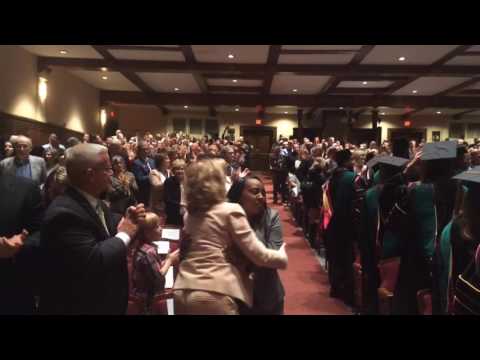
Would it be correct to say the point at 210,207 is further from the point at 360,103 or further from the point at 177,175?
the point at 360,103

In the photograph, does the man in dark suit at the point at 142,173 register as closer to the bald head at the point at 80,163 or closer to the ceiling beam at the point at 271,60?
the bald head at the point at 80,163

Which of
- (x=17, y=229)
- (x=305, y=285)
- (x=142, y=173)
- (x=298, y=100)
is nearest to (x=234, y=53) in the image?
(x=142, y=173)

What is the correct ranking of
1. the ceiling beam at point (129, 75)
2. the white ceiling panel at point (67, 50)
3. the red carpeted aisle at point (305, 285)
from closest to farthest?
the red carpeted aisle at point (305, 285) < the white ceiling panel at point (67, 50) < the ceiling beam at point (129, 75)

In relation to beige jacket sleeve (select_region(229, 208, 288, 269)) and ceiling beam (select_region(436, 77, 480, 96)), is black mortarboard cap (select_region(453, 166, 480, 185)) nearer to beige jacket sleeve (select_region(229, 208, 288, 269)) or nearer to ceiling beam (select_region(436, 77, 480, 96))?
beige jacket sleeve (select_region(229, 208, 288, 269))

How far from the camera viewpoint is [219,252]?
1.92 m

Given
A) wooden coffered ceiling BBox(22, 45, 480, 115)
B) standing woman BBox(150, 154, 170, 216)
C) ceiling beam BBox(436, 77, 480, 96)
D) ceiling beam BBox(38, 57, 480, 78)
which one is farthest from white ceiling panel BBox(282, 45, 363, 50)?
standing woman BBox(150, 154, 170, 216)

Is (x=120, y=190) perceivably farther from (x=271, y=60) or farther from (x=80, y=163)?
(x=271, y=60)

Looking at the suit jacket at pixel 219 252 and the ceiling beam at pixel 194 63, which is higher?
the ceiling beam at pixel 194 63

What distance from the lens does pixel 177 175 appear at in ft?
15.1

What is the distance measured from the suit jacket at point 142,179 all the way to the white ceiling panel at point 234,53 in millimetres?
5045

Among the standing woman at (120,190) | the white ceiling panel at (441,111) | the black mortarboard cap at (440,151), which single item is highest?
the white ceiling panel at (441,111)

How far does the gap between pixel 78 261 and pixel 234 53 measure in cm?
923

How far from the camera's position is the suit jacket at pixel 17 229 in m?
2.11

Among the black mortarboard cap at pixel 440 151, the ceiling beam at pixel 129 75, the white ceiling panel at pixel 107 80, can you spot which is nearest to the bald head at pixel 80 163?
the black mortarboard cap at pixel 440 151
